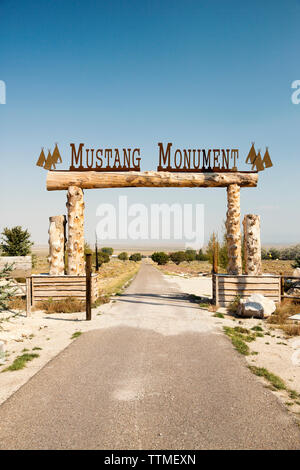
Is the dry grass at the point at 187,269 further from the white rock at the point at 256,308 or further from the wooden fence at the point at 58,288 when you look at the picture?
the white rock at the point at 256,308

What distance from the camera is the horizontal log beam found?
1444cm

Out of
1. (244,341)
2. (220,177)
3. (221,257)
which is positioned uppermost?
(220,177)

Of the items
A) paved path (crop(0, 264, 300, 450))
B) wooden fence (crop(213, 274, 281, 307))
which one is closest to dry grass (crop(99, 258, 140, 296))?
wooden fence (crop(213, 274, 281, 307))

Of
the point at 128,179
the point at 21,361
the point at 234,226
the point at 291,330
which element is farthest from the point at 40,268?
the point at 291,330

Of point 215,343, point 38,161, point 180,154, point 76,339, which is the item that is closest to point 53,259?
point 38,161

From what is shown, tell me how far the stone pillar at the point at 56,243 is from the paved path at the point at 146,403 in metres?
6.94

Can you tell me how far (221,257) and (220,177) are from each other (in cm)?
965

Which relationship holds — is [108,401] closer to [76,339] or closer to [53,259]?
[76,339]

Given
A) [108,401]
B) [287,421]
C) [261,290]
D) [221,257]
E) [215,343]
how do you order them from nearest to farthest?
[287,421] < [108,401] < [215,343] < [261,290] < [221,257]

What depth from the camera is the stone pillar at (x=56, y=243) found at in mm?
14383

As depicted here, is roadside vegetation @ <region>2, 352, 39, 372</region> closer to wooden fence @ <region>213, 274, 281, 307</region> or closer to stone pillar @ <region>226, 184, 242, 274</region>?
wooden fence @ <region>213, 274, 281, 307</region>

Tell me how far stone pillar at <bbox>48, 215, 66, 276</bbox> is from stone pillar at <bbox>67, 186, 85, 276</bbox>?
1.29ft

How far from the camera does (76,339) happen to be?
8711 mm

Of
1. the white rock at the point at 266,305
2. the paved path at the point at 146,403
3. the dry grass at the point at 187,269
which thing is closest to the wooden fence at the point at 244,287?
the white rock at the point at 266,305
